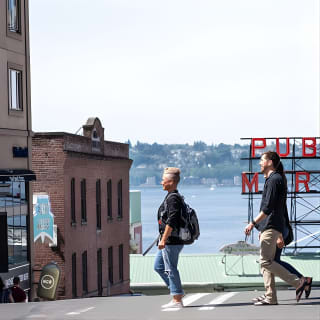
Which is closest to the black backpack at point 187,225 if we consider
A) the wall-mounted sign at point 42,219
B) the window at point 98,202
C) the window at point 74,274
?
the wall-mounted sign at point 42,219

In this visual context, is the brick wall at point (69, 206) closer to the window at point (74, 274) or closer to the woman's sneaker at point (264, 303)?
the window at point (74, 274)

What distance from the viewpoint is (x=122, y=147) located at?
1954 inches

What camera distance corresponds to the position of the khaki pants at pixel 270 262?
1164cm

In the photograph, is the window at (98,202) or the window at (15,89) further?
the window at (98,202)

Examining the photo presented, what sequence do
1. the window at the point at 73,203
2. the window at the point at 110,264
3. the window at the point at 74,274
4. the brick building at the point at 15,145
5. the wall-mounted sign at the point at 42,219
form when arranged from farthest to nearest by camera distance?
the window at the point at 110,264
the window at the point at 73,203
the window at the point at 74,274
the wall-mounted sign at the point at 42,219
the brick building at the point at 15,145

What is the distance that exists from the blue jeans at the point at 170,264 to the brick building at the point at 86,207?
26231 millimetres

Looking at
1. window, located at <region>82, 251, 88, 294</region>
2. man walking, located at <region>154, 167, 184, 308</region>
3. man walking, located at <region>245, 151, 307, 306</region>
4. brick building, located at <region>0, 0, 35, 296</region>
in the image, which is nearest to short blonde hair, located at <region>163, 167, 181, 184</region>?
man walking, located at <region>154, 167, 184, 308</region>

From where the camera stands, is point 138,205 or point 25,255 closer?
point 25,255

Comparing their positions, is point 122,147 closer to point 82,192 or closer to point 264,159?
point 82,192

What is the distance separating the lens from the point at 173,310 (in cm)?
1205

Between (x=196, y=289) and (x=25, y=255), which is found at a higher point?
(x=25, y=255)

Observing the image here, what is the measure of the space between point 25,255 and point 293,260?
24.8 m

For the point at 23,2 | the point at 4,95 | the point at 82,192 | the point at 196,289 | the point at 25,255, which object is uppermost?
the point at 23,2

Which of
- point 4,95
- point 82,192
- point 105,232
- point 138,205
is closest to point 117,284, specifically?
point 105,232
